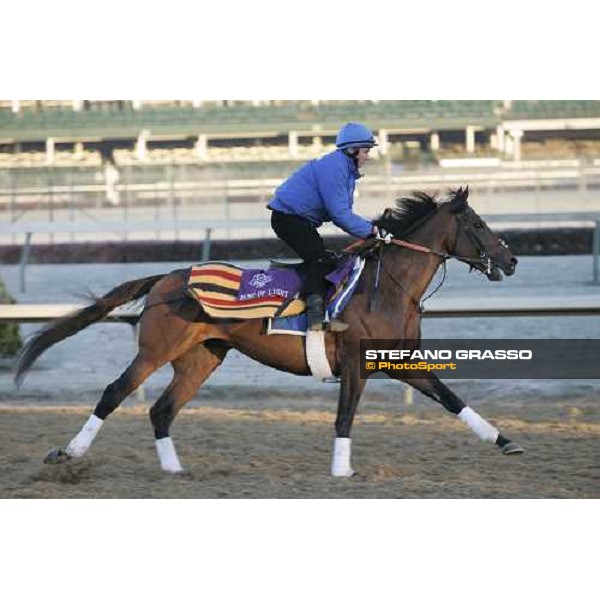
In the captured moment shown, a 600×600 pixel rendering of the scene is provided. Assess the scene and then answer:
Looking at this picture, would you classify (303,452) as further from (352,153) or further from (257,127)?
(257,127)

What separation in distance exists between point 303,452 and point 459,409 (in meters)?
0.85

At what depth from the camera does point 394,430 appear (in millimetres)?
6602

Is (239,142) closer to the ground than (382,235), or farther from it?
farther from it

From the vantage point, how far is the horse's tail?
5.95 meters

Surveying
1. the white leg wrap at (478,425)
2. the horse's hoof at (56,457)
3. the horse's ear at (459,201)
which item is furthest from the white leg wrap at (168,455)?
the horse's ear at (459,201)

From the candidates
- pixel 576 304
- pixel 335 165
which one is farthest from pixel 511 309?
pixel 335 165

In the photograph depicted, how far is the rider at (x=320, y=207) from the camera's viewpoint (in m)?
5.63

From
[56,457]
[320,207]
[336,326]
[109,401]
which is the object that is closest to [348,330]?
[336,326]

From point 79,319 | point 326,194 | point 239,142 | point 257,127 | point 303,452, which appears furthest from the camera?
point 239,142

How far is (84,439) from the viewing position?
5.72 m

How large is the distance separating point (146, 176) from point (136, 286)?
2.59ft

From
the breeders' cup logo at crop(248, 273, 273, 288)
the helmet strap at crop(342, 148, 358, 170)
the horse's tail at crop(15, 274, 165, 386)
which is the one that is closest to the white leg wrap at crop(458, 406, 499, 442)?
the breeders' cup logo at crop(248, 273, 273, 288)

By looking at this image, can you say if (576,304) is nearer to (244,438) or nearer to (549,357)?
(549,357)

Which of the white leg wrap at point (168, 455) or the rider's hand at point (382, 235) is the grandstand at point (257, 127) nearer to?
the rider's hand at point (382, 235)
